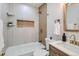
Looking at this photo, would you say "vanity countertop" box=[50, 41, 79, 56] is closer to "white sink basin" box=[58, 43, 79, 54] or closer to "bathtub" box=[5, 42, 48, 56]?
"white sink basin" box=[58, 43, 79, 54]

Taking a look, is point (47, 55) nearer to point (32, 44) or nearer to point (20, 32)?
point (32, 44)

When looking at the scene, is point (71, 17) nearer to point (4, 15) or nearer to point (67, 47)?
point (67, 47)

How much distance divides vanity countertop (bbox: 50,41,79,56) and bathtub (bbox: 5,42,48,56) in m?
0.22

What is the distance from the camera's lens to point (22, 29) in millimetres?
1821

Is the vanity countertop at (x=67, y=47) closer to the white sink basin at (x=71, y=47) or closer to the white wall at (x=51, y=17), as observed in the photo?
the white sink basin at (x=71, y=47)

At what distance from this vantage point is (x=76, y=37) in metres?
1.85

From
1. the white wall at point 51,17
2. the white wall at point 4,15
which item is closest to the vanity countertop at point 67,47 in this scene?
the white wall at point 51,17

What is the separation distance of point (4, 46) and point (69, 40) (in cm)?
114

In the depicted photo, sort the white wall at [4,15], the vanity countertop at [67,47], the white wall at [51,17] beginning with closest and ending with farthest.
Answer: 1. the vanity countertop at [67,47]
2. the white wall at [4,15]
3. the white wall at [51,17]

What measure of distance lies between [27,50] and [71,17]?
39.0 inches

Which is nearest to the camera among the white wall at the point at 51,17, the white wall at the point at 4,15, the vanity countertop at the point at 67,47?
the vanity countertop at the point at 67,47

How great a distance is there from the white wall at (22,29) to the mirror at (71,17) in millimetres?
565

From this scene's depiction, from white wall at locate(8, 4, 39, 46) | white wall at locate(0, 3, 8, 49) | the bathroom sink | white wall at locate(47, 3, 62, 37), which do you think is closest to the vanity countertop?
the bathroom sink

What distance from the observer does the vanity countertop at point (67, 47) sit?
62.5 inches
